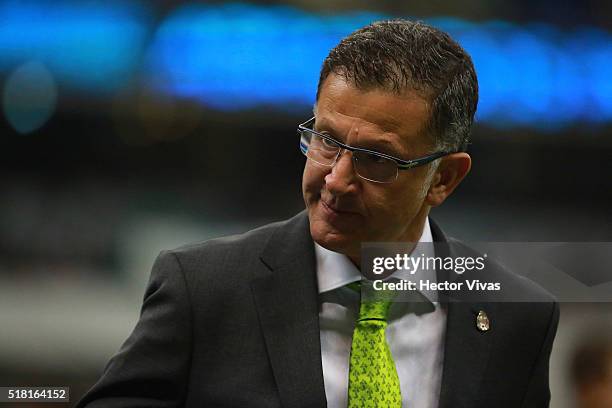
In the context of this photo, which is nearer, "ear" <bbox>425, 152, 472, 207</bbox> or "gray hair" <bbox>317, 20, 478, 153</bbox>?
"gray hair" <bbox>317, 20, 478, 153</bbox>

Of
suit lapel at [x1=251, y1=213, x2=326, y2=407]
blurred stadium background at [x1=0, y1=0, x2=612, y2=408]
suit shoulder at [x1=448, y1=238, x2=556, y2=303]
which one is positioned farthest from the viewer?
blurred stadium background at [x1=0, y1=0, x2=612, y2=408]

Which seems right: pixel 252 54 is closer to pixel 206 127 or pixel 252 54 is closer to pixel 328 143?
pixel 206 127

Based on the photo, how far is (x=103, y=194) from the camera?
8.84 ft

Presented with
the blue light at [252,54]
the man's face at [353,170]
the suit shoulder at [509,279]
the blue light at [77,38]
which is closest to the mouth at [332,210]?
the man's face at [353,170]

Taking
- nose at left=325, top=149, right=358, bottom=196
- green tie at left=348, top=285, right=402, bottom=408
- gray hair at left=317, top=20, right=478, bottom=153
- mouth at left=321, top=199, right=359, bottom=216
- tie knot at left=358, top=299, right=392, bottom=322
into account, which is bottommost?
green tie at left=348, top=285, right=402, bottom=408

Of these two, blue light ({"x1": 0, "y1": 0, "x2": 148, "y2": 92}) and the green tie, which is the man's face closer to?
the green tie

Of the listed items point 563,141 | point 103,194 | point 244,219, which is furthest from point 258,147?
point 563,141

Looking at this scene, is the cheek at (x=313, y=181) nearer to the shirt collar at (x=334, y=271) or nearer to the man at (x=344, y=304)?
the man at (x=344, y=304)

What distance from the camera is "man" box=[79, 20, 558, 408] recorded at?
142cm

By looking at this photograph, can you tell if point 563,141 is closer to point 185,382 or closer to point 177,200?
point 177,200

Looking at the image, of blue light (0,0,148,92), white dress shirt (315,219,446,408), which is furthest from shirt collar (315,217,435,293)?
blue light (0,0,148,92)

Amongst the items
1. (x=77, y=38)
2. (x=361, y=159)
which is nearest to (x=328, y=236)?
(x=361, y=159)

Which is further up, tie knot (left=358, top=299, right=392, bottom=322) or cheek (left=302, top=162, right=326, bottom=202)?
cheek (left=302, top=162, right=326, bottom=202)

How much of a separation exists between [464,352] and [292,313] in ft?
1.06
